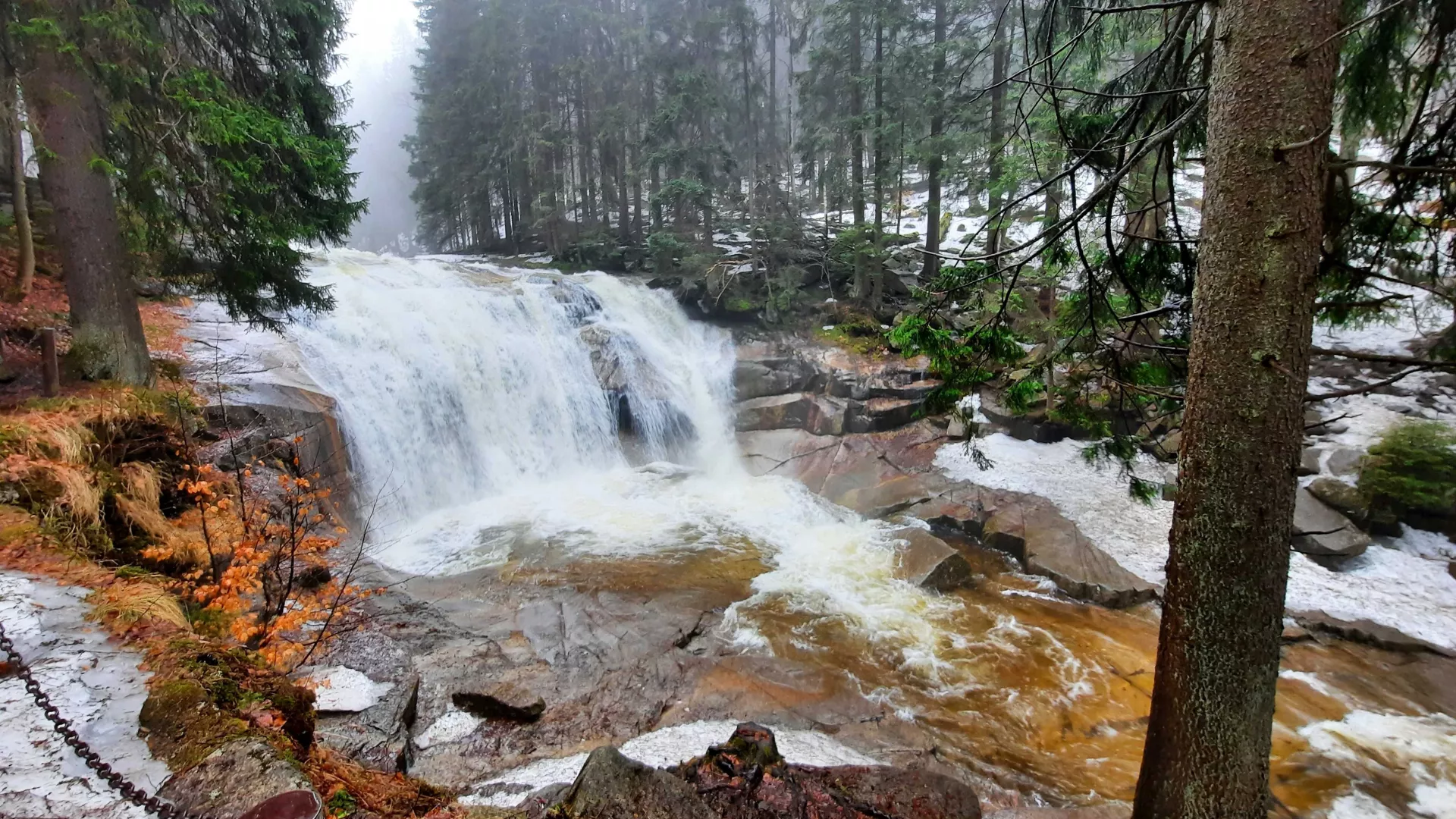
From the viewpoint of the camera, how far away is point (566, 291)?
17875 millimetres

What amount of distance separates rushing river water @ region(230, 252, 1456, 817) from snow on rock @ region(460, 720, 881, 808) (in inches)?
48.1

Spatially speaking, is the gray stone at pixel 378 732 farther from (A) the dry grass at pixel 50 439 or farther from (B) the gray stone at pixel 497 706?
(A) the dry grass at pixel 50 439

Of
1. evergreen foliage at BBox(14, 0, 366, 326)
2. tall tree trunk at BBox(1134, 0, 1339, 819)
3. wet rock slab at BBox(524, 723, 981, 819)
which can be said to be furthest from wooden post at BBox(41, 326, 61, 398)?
tall tree trunk at BBox(1134, 0, 1339, 819)

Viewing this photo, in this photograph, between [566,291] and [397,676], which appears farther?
[566,291]

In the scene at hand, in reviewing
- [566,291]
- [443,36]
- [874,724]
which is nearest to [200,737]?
[874,724]

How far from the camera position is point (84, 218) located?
24.2 ft

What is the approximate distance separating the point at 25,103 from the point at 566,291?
1138 centimetres

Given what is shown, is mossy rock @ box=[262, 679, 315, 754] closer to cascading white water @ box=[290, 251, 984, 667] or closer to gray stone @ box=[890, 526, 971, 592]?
cascading white water @ box=[290, 251, 984, 667]

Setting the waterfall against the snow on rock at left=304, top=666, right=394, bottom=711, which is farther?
the waterfall

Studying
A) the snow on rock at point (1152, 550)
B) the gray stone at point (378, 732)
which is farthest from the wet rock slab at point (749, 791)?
the snow on rock at point (1152, 550)

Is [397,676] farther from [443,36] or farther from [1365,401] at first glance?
[443,36]

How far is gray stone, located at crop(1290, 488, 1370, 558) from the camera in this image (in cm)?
868

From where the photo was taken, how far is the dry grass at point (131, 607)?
3.42 metres

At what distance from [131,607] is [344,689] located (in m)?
2.10
